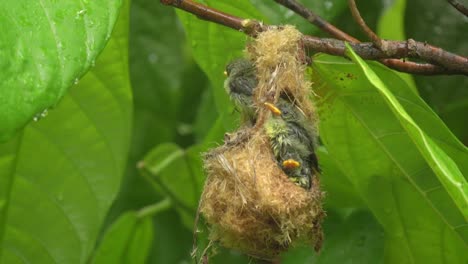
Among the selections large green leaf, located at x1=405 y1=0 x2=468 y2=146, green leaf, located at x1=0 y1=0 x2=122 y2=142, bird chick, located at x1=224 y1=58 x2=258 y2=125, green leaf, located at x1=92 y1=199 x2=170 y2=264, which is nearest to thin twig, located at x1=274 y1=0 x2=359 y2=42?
bird chick, located at x1=224 y1=58 x2=258 y2=125

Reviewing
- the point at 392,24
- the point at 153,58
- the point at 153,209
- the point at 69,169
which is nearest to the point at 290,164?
the point at 69,169

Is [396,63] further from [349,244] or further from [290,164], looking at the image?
[349,244]

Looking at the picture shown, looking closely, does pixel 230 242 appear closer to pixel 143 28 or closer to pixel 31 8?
pixel 31 8

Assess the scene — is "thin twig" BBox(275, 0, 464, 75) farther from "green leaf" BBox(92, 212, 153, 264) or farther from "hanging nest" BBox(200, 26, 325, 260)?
"green leaf" BBox(92, 212, 153, 264)

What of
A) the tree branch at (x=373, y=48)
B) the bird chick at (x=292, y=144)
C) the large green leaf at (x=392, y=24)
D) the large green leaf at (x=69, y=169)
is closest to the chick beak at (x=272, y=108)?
the bird chick at (x=292, y=144)

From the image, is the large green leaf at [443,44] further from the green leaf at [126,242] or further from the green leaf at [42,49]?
the green leaf at [42,49]

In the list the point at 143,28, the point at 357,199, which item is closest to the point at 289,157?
the point at 357,199
